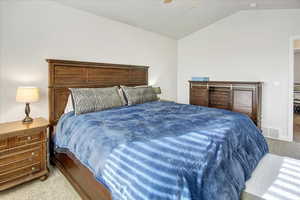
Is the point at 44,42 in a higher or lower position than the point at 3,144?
higher

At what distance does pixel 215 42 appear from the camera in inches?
179

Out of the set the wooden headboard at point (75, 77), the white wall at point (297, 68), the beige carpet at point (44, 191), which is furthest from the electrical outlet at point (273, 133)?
the white wall at point (297, 68)

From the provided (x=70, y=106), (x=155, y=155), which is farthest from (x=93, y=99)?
(x=155, y=155)

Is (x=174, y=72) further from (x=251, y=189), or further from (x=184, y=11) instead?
(x=251, y=189)

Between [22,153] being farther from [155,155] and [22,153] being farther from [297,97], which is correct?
[297,97]

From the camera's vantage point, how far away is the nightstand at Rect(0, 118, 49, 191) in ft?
6.12

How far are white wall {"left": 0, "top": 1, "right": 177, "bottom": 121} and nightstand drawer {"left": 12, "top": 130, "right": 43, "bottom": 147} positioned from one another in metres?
0.59

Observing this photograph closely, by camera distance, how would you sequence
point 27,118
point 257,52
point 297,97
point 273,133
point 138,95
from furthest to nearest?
point 297,97, point 257,52, point 273,133, point 138,95, point 27,118

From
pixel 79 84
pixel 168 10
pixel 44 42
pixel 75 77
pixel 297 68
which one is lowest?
pixel 79 84

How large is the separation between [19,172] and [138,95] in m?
2.05

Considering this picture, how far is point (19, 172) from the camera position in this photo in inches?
78.0

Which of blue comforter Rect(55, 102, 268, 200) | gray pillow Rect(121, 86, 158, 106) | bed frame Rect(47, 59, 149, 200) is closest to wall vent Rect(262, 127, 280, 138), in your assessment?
blue comforter Rect(55, 102, 268, 200)

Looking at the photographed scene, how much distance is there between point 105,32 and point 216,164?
315 centimetres

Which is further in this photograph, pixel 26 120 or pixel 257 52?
pixel 257 52
